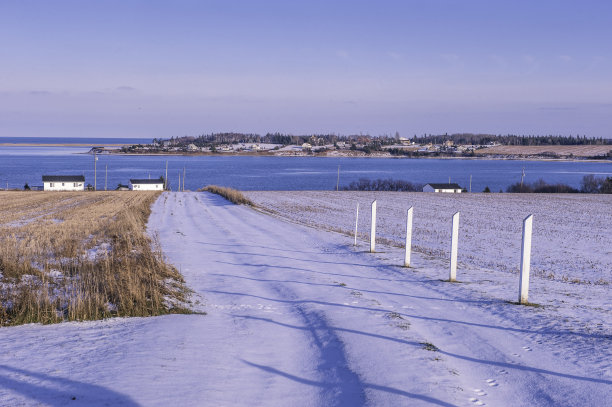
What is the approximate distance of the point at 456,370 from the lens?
6242 millimetres

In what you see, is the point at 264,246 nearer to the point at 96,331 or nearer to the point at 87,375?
the point at 96,331

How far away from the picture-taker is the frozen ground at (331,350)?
5551 millimetres

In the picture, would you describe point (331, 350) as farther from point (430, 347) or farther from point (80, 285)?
point (80, 285)

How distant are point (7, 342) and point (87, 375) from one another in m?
1.86

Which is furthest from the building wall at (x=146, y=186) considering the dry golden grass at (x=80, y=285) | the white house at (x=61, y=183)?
the dry golden grass at (x=80, y=285)

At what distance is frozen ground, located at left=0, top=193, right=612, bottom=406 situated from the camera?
555cm

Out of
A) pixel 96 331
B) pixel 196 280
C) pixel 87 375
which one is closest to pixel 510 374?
pixel 87 375

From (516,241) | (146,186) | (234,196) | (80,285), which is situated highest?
(80,285)

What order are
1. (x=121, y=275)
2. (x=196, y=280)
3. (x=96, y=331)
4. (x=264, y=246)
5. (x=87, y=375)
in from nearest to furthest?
(x=87, y=375), (x=96, y=331), (x=121, y=275), (x=196, y=280), (x=264, y=246)

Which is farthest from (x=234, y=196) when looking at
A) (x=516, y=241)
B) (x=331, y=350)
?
(x=331, y=350)

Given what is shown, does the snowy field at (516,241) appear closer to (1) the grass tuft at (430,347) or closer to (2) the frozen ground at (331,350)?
(2) the frozen ground at (331,350)

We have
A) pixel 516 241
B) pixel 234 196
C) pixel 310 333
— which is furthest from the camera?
pixel 234 196

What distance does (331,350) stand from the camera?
6992 mm

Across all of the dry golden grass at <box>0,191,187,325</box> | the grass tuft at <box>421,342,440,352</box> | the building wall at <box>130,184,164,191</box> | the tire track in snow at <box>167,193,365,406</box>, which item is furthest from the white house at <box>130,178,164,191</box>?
the grass tuft at <box>421,342,440,352</box>
